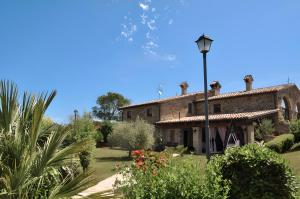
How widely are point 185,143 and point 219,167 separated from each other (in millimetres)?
24261

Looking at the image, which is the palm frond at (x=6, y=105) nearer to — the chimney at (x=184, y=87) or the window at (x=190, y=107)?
the window at (x=190, y=107)

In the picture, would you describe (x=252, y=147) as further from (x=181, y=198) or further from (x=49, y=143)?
(x=49, y=143)

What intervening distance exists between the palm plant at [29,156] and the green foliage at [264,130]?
2208cm

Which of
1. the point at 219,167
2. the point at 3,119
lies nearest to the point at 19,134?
the point at 3,119

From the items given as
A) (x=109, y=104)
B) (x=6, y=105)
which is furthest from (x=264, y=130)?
(x=109, y=104)

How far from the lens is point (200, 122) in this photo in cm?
2870

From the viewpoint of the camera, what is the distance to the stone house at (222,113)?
26703 mm

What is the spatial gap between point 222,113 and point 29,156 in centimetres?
2785

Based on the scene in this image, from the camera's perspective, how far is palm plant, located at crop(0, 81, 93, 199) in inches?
185

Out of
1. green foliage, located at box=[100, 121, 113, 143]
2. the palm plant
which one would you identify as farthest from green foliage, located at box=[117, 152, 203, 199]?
green foliage, located at box=[100, 121, 113, 143]

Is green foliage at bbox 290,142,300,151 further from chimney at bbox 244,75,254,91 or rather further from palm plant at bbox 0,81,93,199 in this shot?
palm plant at bbox 0,81,93,199

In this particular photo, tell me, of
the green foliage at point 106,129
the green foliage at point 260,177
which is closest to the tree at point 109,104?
the green foliage at point 106,129

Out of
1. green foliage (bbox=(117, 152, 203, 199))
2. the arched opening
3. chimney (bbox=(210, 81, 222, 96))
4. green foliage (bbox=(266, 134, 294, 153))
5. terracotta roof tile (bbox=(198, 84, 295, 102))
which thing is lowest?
green foliage (bbox=(117, 152, 203, 199))

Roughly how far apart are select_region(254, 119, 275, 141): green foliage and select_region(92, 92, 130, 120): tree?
39.0m
